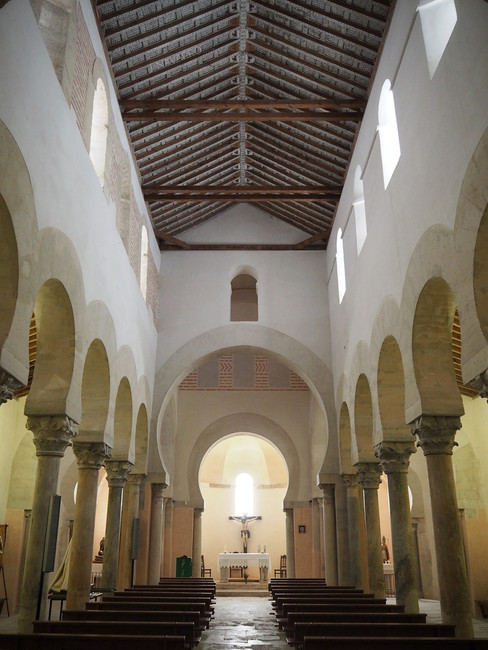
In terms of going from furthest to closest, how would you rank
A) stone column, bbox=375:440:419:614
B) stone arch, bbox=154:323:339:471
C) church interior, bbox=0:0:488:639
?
stone arch, bbox=154:323:339:471 → stone column, bbox=375:440:419:614 → church interior, bbox=0:0:488:639

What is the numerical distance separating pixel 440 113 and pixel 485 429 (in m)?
9.99

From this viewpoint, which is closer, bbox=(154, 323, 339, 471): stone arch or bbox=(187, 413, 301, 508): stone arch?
bbox=(154, 323, 339, 471): stone arch

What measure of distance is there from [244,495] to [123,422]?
1598 centimetres

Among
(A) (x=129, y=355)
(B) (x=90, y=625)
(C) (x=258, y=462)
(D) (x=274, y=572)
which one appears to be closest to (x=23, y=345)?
(B) (x=90, y=625)

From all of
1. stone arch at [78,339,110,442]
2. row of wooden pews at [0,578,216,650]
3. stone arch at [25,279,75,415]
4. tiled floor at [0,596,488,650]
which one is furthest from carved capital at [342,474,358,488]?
stone arch at [25,279,75,415]

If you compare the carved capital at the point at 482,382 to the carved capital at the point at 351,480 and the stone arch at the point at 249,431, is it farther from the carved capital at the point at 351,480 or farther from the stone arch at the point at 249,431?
the stone arch at the point at 249,431

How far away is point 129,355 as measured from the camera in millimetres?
12828

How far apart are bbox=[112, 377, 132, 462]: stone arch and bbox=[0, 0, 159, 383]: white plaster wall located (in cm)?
155

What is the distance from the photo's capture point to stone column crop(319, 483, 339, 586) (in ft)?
50.9

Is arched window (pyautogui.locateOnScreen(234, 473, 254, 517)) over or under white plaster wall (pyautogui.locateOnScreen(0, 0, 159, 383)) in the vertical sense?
under

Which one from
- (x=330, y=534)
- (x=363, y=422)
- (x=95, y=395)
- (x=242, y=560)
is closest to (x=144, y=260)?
(x=95, y=395)

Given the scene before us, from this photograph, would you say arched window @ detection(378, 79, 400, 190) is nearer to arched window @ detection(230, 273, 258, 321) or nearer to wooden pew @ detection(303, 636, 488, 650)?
wooden pew @ detection(303, 636, 488, 650)

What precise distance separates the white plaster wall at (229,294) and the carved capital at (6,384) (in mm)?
10111

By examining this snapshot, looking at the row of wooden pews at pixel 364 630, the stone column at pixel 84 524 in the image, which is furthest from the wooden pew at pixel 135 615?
the stone column at pixel 84 524
